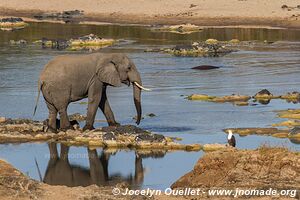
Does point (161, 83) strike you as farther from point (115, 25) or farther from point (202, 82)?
point (115, 25)

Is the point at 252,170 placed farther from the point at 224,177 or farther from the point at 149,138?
the point at 149,138

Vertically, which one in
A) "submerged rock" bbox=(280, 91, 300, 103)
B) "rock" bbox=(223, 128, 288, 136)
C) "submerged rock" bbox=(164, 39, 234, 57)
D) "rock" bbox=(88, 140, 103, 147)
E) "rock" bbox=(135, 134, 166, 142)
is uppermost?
"rock" bbox=(135, 134, 166, 142)

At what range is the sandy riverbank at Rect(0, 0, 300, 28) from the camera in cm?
6044

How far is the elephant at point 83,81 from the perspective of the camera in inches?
997

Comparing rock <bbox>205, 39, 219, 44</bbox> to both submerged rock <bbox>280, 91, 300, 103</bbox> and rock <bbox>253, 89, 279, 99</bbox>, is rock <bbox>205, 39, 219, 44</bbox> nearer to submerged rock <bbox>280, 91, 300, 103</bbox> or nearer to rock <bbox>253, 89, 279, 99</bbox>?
rock <bbox>253, 89, 279, 99</bbox>

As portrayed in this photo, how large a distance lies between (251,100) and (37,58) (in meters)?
16.6

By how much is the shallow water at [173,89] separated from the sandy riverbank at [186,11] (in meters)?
3.33

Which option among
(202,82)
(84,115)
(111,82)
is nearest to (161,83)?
(202,82)

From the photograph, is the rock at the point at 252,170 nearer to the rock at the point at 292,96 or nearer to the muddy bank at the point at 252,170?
the muddy bank at the point at 252,170

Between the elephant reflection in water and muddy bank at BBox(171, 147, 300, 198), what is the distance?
2.39 meters

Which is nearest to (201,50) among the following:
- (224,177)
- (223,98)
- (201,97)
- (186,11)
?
(201,97)

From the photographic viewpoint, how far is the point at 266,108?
2916cm

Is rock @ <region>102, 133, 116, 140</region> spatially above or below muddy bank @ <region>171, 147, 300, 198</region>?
below

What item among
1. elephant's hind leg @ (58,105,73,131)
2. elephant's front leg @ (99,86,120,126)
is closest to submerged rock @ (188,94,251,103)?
elephant's front leg @ (99,86,120,126)
